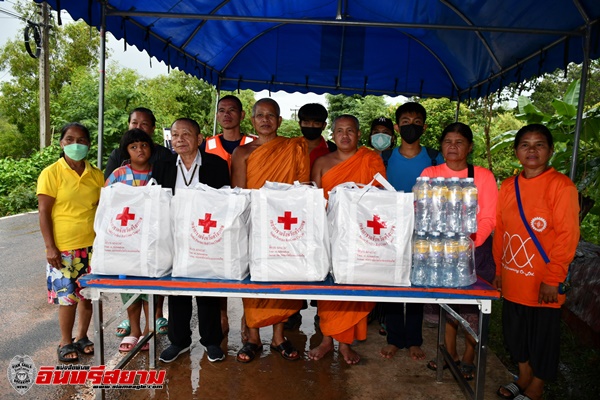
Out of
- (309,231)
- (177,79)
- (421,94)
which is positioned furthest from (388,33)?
(177,79)

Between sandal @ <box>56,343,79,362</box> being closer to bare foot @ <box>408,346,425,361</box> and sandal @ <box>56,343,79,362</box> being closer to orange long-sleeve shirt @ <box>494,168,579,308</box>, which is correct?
bare foot @ <box>408,346,425,361</box>

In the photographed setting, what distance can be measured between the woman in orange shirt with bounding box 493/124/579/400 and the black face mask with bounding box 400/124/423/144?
0.73 metres

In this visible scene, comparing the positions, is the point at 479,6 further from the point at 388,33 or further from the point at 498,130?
the point at 498,130

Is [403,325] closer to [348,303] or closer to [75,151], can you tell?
[348,303]

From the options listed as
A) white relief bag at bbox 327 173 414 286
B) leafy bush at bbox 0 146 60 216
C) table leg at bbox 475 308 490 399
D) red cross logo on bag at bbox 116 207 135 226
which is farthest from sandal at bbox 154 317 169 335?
leafy bush at bbox 0 146 60 216

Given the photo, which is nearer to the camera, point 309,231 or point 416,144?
point 309,231

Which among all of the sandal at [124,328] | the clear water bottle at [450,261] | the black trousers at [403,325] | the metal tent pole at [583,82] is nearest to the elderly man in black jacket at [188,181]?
the sandal at [124,328]

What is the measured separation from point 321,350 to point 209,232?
152 centimetres

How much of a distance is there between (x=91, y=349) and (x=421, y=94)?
15.4ft

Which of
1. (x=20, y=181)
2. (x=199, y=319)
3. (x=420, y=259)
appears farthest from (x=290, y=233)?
(x=20, y=181)

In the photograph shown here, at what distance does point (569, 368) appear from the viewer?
10.9 ft

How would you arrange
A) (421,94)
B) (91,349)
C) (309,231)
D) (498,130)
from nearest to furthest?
(309,231)
(91,349)
(421,94)
(498,130)

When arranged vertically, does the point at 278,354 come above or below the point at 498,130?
below

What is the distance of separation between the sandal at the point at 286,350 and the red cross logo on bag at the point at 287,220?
1.36 meters
